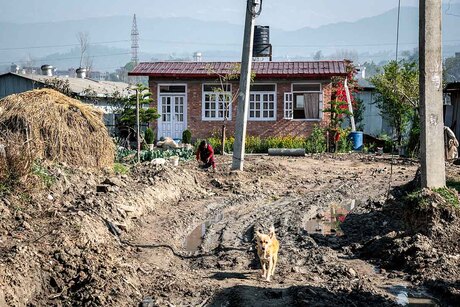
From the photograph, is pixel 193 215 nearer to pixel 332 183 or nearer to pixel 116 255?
pixel 116 255

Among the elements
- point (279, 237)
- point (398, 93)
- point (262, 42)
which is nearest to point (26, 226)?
point (279, 237)

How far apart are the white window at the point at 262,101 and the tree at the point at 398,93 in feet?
17.4

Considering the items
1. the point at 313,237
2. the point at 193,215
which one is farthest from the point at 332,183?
the point at 313,237

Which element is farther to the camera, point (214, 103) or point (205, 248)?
point (214, 103)

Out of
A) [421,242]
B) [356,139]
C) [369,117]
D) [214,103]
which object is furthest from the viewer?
[369,117]

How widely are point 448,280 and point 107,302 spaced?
5085 millimetres

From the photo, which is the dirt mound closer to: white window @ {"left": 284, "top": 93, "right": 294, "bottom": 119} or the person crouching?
the person crouching

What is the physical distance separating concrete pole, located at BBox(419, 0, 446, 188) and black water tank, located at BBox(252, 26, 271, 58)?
87.0ft

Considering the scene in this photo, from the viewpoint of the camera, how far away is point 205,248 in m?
14.1

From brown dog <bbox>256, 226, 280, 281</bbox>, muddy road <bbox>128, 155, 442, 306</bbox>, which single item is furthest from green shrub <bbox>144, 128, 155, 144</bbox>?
brown dog <bbox>256, 226, 280, 281</bbox>

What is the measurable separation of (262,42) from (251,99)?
593 cm

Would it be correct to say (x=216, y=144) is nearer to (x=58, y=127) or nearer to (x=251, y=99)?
(x=251, y=99)

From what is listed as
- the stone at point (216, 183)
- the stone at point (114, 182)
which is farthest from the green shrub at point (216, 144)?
the stone at point (114, 182)

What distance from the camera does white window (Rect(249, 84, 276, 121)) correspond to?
120 ft
